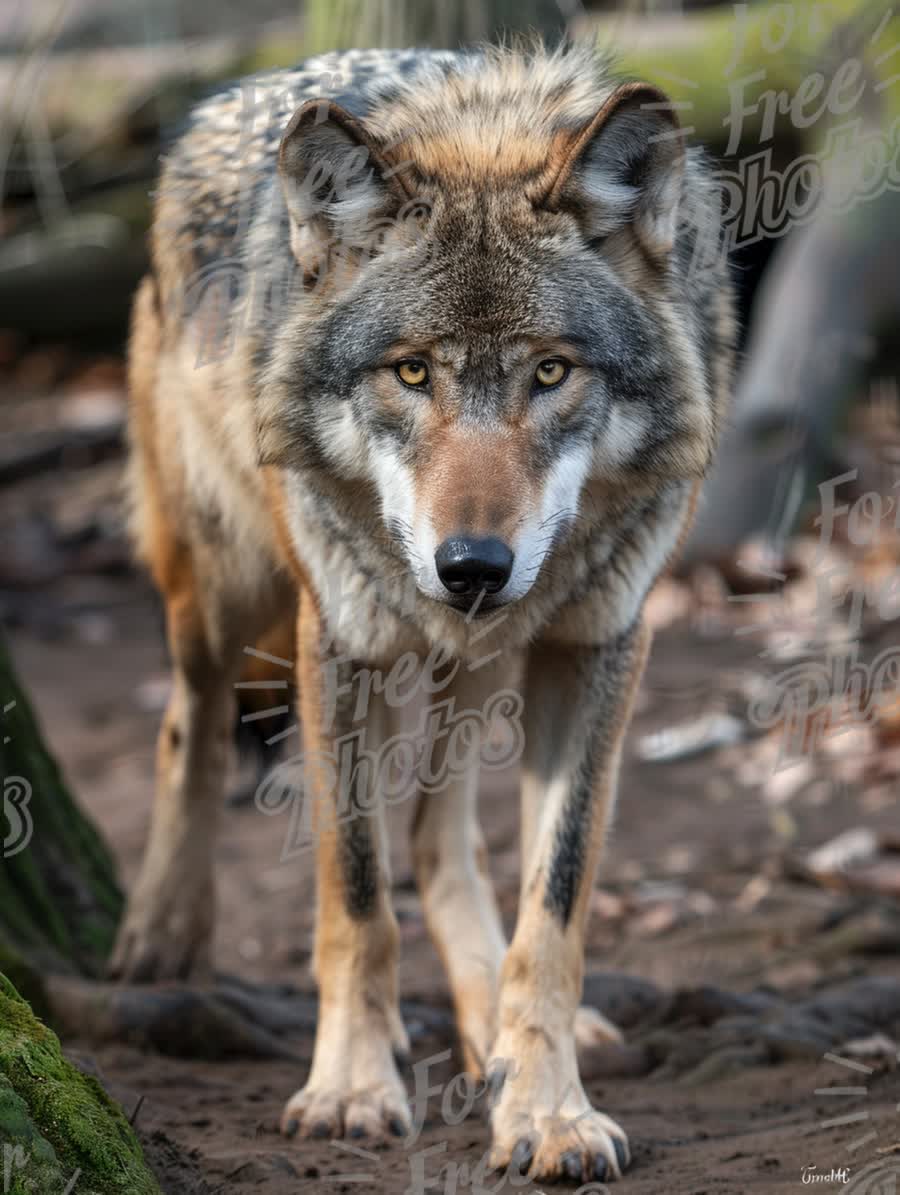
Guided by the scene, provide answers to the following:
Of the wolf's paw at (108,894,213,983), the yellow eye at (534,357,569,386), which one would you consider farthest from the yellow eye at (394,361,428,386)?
the wolf's paw at (108,894,213,983)

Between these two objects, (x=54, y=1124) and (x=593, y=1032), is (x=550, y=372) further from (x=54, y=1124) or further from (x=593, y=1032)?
(x=593, y=1032)

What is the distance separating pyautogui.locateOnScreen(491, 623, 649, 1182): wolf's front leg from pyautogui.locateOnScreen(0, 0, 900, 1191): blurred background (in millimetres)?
236

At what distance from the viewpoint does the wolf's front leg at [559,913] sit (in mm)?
2834

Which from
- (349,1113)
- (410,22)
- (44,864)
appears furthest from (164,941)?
(410,22)

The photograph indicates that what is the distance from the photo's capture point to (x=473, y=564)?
2.59 m

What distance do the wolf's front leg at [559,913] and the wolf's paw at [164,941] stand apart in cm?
115

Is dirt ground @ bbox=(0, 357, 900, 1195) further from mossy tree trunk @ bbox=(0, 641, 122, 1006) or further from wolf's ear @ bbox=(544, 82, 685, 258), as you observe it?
wolf's ear @ bbox=(544, 82, 685, 258)

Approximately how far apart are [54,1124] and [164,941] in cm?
190

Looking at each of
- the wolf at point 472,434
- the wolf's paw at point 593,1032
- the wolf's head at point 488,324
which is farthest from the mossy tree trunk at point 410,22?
the wolf's paw at point 593,1032

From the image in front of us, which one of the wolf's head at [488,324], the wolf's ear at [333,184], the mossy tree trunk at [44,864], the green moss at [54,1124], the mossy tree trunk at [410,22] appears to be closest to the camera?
the green moss at [54,1124]

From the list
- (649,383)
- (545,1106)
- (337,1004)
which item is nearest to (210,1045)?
(337,1004)

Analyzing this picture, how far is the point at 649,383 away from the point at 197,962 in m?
2.07

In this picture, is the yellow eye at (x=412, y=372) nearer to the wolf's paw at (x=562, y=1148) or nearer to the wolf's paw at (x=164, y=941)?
the wolf's paw at (x=562, y=1148)

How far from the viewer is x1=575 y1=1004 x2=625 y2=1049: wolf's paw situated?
12.0 feet
